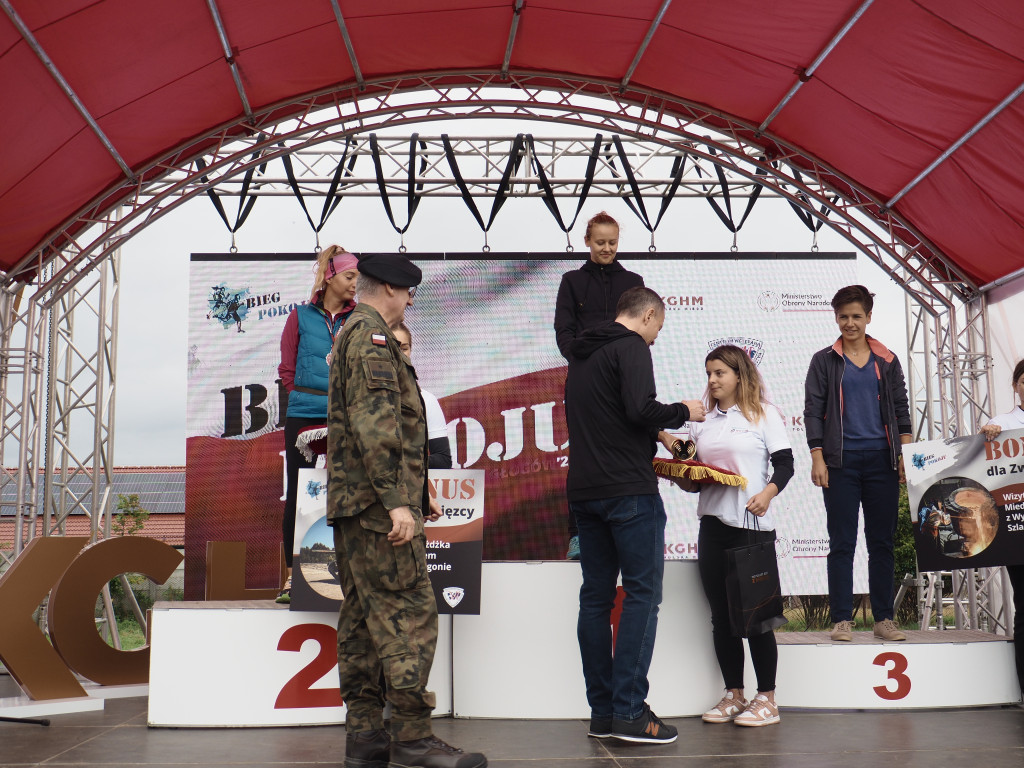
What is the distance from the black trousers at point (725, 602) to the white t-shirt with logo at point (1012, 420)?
1.50 meters

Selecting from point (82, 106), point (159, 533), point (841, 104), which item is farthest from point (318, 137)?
point (159, 533)

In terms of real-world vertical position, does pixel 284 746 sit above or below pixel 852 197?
below

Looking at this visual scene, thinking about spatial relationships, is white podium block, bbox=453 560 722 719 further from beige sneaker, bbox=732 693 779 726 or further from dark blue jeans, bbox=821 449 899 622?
dark blue jeans, bbox=821 449 899 622

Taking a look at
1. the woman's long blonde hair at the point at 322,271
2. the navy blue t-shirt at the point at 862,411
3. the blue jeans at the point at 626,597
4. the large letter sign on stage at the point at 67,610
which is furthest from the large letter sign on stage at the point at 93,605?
the navy blue t-shirt at the point at 862,411

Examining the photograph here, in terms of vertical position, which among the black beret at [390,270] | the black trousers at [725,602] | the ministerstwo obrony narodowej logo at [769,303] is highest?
the ministerstwo obrony narodowej logo at [769,303]

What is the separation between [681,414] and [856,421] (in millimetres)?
1413

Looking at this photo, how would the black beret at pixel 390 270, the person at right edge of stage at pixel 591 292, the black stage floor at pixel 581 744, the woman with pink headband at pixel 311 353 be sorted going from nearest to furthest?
the black beret at pixel 390 270
the black stage floor at pixel 581 744
the woman with pink headband at pixel 311 353
the person at right edge of stage at pixel 591 292

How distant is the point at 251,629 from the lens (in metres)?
3.47

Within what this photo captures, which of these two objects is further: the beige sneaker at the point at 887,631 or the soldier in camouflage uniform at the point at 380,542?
the beige sneaker at the point at 887,631

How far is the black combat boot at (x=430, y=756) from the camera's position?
256 centimetres

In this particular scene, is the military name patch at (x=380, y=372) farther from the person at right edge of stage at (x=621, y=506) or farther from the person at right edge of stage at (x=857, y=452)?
the person at right edge of stage at (x=857, y=452)

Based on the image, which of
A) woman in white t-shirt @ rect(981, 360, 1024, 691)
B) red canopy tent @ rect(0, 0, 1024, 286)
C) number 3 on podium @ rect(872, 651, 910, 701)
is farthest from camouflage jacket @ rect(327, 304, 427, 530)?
woman in white t-shirt @ rect(981, 360, 1024, 691)

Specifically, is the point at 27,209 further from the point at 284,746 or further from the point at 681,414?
the point at 681,414

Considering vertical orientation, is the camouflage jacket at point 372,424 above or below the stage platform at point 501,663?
above
